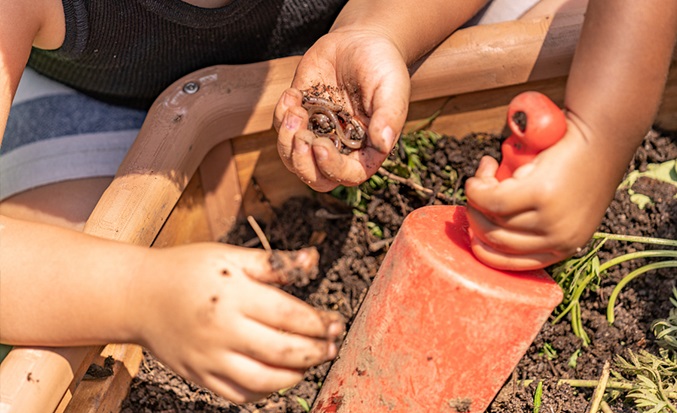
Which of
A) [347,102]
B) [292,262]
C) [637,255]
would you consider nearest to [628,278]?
[637,255]

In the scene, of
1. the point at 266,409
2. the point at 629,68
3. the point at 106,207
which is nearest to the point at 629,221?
the point at 629,68

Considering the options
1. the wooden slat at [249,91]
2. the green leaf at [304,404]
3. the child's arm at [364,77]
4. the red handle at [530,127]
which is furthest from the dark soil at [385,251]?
the red handle at [530,127]

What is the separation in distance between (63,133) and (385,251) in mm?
925

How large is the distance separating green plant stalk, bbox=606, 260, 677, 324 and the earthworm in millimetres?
679

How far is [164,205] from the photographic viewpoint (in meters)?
1.59

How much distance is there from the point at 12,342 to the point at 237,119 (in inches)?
28.5

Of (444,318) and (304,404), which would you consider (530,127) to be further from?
(304,404)

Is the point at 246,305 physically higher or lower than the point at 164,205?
higher

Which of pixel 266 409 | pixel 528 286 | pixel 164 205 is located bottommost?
pixel 266 409

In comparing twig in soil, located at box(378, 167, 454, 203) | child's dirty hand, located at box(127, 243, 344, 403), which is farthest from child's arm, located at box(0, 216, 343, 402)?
twig in soil, located at box(378, 167, 454, 203)

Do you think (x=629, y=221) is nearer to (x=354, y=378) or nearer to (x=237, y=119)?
(x=354, y=378)

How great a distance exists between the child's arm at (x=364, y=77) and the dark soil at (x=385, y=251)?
1.01 ft

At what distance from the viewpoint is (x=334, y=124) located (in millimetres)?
1445

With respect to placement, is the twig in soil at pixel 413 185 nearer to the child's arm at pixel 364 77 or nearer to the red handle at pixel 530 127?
the child's arm at pixel 364 77
